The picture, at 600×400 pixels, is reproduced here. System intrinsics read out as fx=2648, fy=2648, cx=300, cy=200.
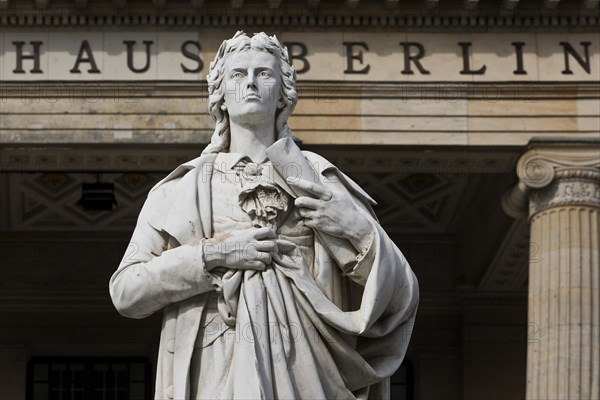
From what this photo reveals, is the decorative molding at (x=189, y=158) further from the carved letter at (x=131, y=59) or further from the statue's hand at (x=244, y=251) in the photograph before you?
the statue's hand at (x=244, y=251)

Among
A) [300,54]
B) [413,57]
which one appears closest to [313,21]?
[300,54]

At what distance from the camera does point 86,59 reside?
35.6m

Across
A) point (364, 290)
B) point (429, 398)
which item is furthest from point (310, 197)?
point (429, 398)

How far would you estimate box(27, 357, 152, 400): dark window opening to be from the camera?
39.8 metres

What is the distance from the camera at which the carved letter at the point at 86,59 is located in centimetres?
3559

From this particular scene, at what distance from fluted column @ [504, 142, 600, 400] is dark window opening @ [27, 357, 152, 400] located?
7298 millimetres

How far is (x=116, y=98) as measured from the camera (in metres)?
35.7

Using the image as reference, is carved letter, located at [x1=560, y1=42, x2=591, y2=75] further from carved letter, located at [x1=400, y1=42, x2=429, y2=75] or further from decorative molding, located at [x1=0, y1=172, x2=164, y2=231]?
decorative molding, located at [x1=0, y1=172, x2=164, y2=231]

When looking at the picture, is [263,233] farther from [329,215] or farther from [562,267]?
[562,267]

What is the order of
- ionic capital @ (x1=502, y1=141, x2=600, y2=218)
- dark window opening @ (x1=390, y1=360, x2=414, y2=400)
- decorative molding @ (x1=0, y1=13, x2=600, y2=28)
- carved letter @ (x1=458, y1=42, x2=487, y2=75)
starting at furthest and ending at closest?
dark window opening @ (x1=390, y1=360, x2=414, y2=400) → decorative molding @ (x1=0, y1=13, x2=600, y2=28) → carved letter @ (x1=458, y1=42, x2=487, y2=75) → ionic capital @ (x1=502, y1=141, x2=600, y2=218)

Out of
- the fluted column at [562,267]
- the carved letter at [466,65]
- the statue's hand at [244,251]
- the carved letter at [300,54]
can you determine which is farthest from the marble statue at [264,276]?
the carved letter at [466,65]

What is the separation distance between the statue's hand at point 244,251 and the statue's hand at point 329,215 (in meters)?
0.21

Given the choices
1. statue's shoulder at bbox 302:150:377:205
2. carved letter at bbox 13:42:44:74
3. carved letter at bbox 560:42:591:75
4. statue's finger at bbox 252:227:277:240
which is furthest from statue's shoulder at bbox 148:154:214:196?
carved letter at bbox 560:42:591:75

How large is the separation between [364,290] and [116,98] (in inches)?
1008
